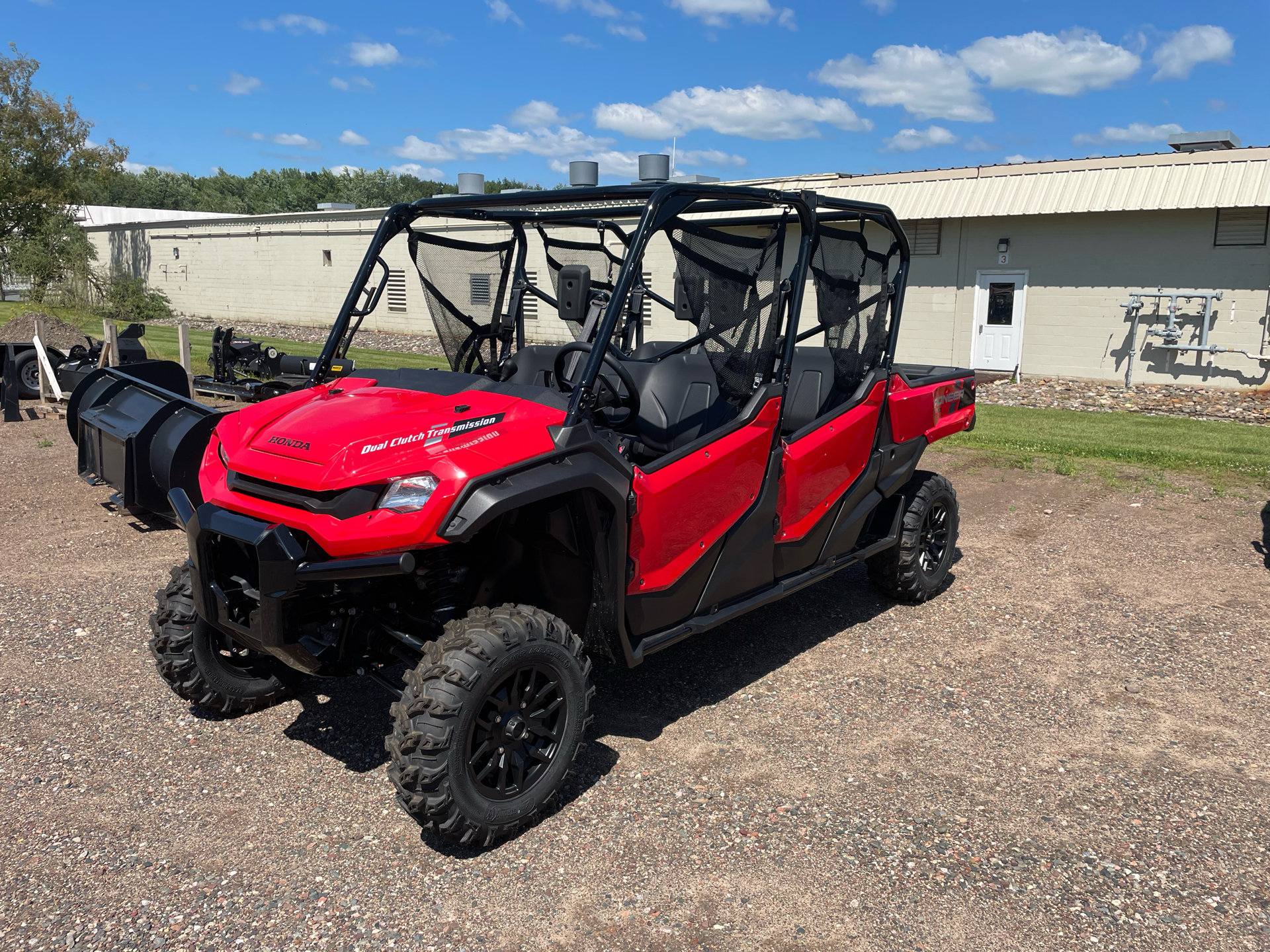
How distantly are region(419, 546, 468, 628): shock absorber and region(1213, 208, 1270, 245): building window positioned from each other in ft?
54.1

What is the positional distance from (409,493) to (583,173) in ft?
62.9

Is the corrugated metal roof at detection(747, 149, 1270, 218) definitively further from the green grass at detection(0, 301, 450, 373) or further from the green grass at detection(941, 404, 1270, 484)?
the green grass at detection(0, 301, 450, 373)

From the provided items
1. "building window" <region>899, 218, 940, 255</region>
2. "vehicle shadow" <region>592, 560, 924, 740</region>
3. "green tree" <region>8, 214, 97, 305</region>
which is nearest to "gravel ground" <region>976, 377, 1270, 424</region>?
"building window" <region>899, 218, 940, 255</region>

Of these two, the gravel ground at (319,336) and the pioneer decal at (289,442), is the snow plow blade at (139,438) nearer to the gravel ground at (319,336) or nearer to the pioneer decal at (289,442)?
the pioneer decal at (289,442)

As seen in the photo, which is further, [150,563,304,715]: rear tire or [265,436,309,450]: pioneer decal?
[150,563,304,715]: rear tire

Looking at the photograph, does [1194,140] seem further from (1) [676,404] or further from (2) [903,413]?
(1) [676,404]

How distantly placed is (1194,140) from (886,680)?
16703 millimetres

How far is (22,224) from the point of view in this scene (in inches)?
1319

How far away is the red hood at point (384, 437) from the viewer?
3.45 meters

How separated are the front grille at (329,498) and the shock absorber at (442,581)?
43 cm

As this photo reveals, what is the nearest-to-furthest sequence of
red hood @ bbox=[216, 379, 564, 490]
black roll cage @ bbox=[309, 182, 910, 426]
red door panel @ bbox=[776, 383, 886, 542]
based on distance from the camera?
red hood @ bbox=[216, 379, 564, 490], black roll cage @ bbox=[309, 182, 910, 426], red door panel @ bbox=[776, 383, 886, 542]

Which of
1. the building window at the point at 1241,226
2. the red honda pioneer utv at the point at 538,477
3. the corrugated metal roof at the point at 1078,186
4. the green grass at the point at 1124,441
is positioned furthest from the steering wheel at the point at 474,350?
the building window at the point at 1241,226

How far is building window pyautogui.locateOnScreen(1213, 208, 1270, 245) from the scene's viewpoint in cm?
1574

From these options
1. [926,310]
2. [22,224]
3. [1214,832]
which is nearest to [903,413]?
[1214,832]
